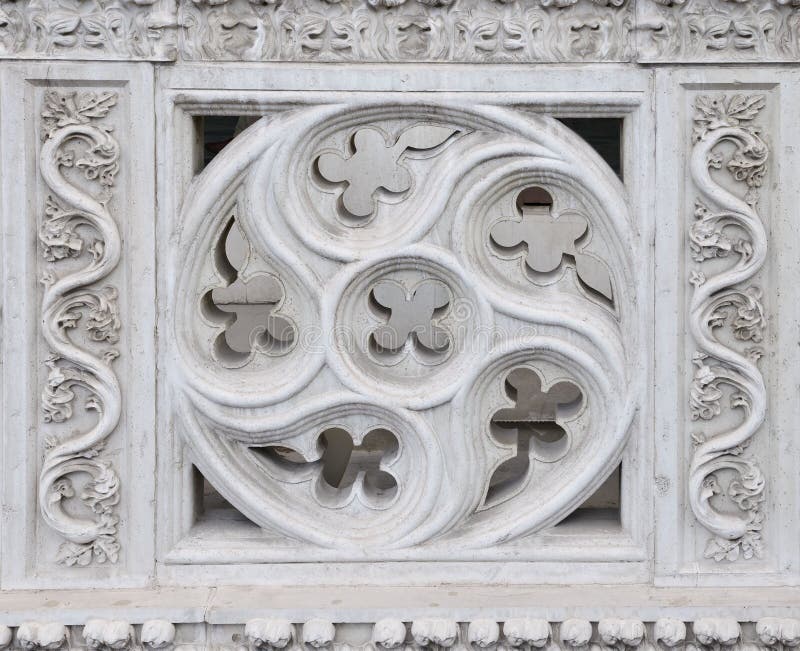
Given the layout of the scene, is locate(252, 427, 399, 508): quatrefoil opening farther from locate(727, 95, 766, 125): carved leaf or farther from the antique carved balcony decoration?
locate(727, 95, 766, 125): carved leaf

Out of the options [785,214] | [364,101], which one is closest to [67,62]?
[364,101]

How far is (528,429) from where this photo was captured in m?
2.87

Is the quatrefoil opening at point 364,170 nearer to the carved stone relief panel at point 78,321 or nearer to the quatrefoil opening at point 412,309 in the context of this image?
the quatrefoil opening at point 412,309

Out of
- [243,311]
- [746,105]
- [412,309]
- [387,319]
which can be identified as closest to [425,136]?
[387,319]

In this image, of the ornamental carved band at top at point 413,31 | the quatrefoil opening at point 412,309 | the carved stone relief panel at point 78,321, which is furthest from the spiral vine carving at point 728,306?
the carved stone relief panel at point 78,321

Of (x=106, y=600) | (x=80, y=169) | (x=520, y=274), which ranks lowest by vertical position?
(x=106, y=600)

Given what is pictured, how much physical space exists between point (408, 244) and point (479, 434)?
1.34 feet

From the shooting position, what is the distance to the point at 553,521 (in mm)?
1961

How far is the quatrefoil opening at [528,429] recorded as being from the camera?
2.00 m

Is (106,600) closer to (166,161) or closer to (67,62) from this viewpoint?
(166,161)

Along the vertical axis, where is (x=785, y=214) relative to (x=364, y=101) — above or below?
below

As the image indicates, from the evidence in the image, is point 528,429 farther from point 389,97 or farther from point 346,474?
point 389,97

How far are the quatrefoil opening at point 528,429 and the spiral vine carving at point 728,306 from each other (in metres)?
0.26

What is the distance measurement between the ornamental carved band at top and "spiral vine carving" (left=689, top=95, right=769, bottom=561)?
138 mm
